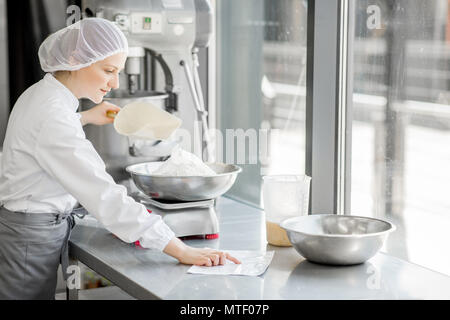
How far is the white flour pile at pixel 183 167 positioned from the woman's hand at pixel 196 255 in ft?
0.84

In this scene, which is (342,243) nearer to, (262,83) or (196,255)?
(196,255)

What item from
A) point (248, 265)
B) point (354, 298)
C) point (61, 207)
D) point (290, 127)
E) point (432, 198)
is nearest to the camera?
point (354, 298)

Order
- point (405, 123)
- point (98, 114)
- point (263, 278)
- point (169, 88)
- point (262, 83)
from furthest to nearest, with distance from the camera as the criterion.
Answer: point (262, 83) → point (169, 88) → point (98, 114) → point (405, 123) → point (263, 278)

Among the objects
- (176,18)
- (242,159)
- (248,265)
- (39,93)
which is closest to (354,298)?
(248,265)

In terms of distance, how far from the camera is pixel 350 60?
1.96 m

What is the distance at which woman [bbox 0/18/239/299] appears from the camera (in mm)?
1576

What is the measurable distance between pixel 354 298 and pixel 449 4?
0.85m

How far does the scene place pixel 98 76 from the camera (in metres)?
1.70

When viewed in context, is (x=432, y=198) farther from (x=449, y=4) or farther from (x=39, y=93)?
(x=39, y=93)

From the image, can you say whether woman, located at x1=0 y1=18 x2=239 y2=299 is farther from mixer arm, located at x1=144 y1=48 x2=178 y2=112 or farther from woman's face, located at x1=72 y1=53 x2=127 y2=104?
mixer arm, located at x1=144 y1=48 x2=178 y2=112

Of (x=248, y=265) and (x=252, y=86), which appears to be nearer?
→ (x=248, y=265)

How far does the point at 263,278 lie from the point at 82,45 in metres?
0.72

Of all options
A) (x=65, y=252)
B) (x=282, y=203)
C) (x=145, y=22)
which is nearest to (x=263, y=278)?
(x=282, y=203)

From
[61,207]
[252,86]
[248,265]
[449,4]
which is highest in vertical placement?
[449,4]
